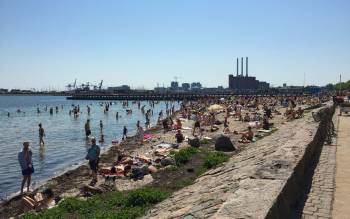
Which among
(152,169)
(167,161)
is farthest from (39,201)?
(167,161)

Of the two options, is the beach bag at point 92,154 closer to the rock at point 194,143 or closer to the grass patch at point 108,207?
the grass patch at point 108,207

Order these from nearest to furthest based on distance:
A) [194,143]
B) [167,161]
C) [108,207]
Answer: [108,207] → [167,161] → [194,143]

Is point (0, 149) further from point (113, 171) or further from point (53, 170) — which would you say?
point (113, 171)

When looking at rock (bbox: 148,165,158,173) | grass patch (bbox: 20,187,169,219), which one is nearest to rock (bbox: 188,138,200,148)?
rock (bbox: 148,165,158,173)

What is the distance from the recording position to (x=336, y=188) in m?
8.02

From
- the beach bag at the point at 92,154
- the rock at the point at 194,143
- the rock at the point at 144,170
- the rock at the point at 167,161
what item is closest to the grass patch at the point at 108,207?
the rock at the point at 144,170

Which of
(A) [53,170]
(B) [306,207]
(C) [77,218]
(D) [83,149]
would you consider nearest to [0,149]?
(D) [83,149]

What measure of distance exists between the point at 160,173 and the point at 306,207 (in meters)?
8.73

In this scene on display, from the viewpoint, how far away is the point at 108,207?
10.5m

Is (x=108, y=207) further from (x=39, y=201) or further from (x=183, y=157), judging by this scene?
(x=183, y=157)

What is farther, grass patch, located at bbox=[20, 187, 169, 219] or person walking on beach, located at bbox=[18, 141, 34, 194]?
person walking on beach, located at bbox=[18, 141, 34, 194]

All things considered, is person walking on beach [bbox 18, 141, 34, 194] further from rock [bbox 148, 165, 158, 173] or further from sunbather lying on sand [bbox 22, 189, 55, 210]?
rock [bbox 148, 165, 158, 173]

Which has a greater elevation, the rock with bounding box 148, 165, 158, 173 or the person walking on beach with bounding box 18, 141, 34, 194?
the person walking on beach with bounding box 18, 141, 34, 194

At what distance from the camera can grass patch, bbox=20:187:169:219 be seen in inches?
379
